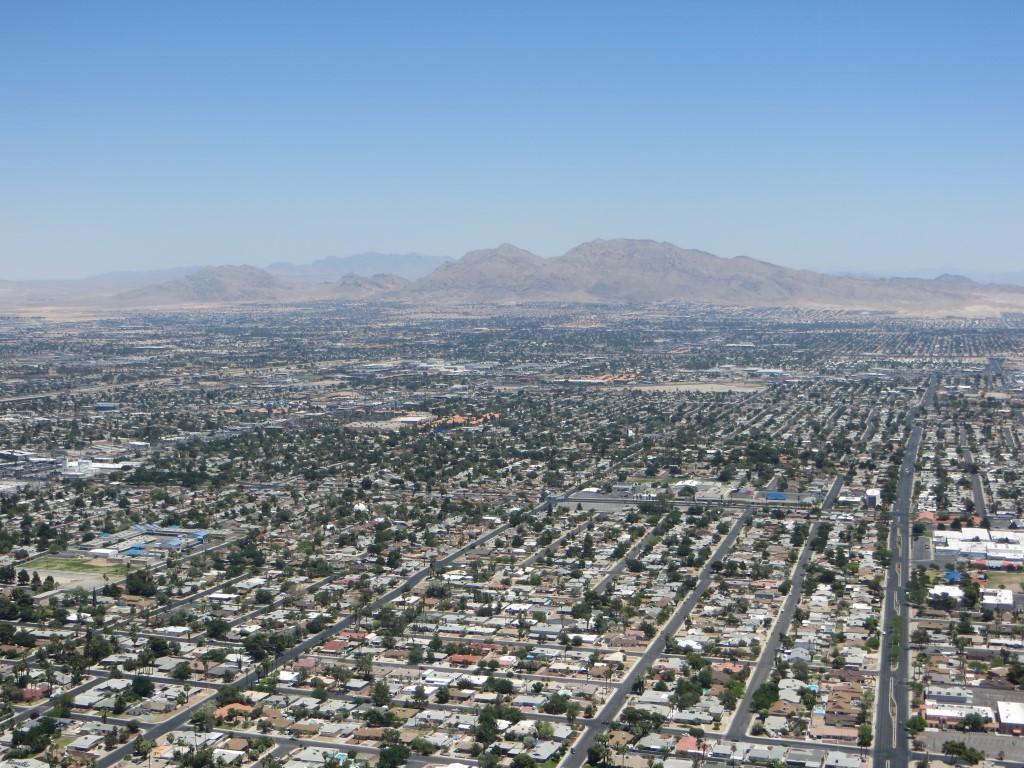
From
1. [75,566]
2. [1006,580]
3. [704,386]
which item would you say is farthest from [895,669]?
[704,386]

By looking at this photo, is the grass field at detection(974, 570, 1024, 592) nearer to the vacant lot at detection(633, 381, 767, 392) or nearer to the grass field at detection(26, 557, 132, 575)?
the grass field at detection(26, 557, 132, 575)

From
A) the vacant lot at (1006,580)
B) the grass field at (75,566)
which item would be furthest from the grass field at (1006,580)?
the grass field at (75,566)

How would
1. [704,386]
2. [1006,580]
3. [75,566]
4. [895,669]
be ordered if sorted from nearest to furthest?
1. [895,669]
2. [1006,580]
3. [75,566]
4. [704,386]

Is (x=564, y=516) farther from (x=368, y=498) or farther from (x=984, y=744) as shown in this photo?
(x=984, y=744)

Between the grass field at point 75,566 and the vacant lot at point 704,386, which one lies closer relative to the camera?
the grass field at point 75,566

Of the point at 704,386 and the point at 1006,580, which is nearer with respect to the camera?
the point at 1006,580

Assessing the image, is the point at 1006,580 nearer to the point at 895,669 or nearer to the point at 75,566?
the point at 895,669

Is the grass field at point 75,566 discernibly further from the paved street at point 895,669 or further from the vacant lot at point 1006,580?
the vacant lot at point 1006,580

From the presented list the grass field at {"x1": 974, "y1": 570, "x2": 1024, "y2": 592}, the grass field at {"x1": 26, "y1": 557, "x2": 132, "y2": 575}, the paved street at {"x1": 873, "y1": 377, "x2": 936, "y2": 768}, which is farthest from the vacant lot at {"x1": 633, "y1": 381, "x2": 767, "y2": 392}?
the grass field at {"x1": 26, "y1": 557, "x2": 132, "y2": 575}
